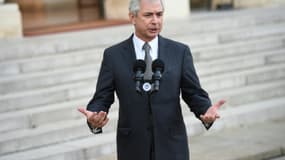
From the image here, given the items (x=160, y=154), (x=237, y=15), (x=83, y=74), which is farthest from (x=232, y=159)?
(x=237, y=15)

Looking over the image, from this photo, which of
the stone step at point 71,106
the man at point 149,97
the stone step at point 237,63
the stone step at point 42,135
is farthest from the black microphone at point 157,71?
the stone step at point 237,63

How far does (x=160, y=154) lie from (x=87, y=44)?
255 inches

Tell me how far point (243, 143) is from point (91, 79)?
89.9 inches

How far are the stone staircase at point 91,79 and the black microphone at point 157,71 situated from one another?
12.4 feet

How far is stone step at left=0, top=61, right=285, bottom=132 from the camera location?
29.4 ft

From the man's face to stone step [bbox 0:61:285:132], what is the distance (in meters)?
4.37

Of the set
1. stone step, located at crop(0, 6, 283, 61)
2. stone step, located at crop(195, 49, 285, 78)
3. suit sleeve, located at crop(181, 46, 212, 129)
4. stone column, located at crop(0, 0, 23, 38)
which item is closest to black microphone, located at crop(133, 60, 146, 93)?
suit sleeve, located at crop(181, 46, 212, 129)

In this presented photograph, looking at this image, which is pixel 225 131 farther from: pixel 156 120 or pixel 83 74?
pixel 156 120

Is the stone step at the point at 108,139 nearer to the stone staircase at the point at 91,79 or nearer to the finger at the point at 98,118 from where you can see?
the stone staircase at the point at 91,79

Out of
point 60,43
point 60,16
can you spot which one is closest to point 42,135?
point 60,43

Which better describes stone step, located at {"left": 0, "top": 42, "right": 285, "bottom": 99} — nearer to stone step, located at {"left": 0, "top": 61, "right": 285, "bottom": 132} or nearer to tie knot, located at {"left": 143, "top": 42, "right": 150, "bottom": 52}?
stone step, located at {"left": 0, "top": 61, "right": 285, "bottom": 132}

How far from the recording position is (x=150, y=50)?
4.85 metres

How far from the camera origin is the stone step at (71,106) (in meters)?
8.96

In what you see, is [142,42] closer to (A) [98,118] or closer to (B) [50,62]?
(A) [98,118]
